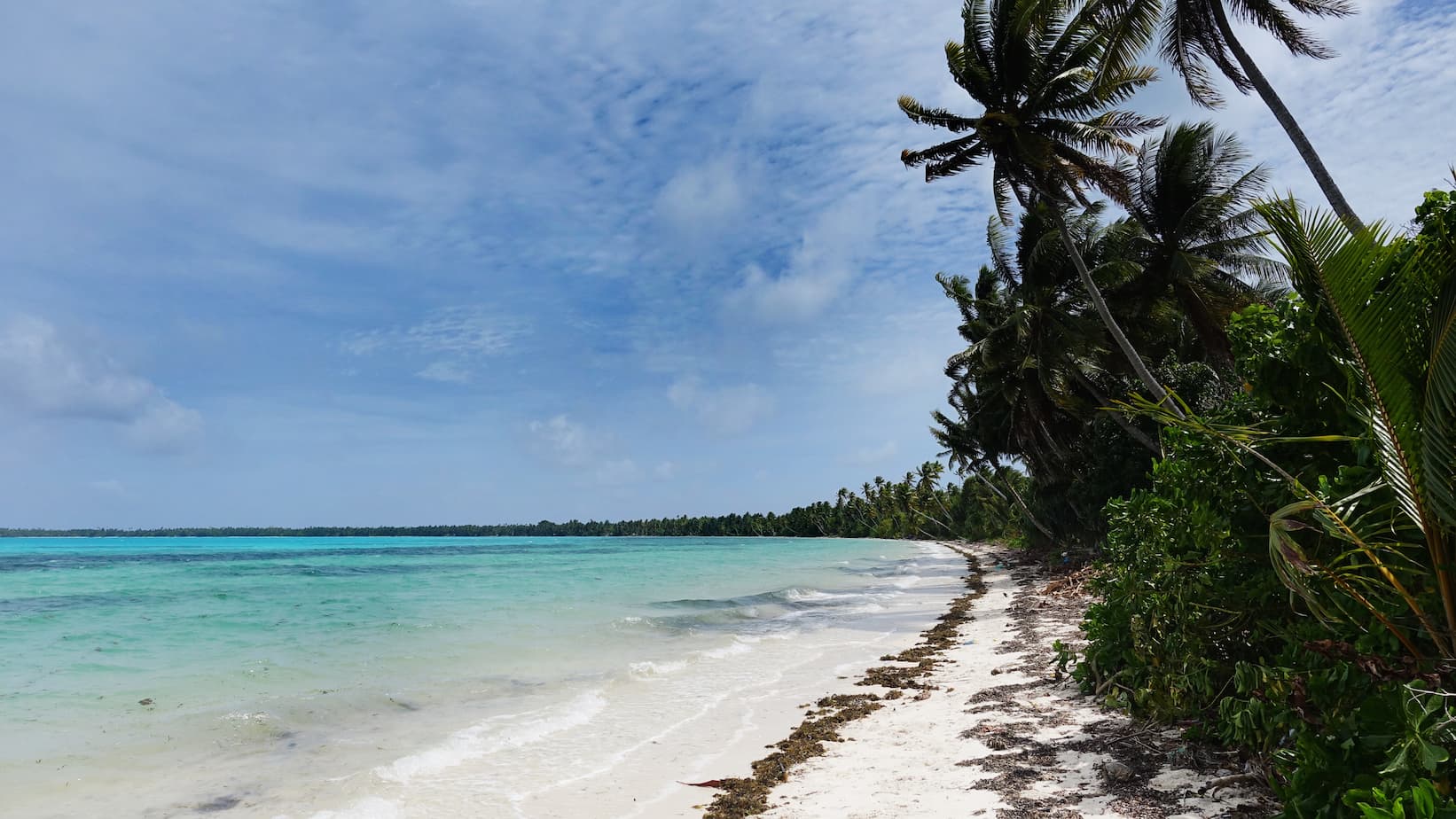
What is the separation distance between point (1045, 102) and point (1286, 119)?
13.6 feet

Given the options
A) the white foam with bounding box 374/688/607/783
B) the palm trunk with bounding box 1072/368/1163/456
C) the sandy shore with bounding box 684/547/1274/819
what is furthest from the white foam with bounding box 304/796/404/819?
the palm trunk with bounding box 1072/368/1163/456

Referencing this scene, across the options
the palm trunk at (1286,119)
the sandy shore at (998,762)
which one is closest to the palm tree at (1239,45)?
the palm trunk at (1286,119)

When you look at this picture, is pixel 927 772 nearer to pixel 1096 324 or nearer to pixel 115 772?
pixel 115 772

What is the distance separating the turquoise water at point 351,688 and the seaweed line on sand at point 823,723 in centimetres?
141

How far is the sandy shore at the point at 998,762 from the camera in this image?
13.9 feet

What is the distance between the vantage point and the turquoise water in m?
6.04

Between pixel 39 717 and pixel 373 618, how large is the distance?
862cm

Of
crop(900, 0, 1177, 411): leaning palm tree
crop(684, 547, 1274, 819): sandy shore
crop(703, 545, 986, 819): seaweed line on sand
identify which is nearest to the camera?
crop(684, 547, 1274, 819): sandy shore

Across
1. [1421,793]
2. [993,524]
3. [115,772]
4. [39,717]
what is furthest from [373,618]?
[993,524]

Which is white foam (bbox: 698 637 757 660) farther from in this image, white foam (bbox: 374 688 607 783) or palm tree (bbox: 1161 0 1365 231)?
palm tree (bbox: 1161 0 1365 231)

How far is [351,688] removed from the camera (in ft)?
31.1

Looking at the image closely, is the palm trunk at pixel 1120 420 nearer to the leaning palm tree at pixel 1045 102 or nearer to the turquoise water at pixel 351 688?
the leaning palm tree at pixel 1045 102

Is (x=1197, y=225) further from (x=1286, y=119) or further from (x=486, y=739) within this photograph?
(x=486, y=739)

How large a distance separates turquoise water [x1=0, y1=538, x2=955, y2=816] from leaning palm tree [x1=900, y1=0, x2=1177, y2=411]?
9211 mm
